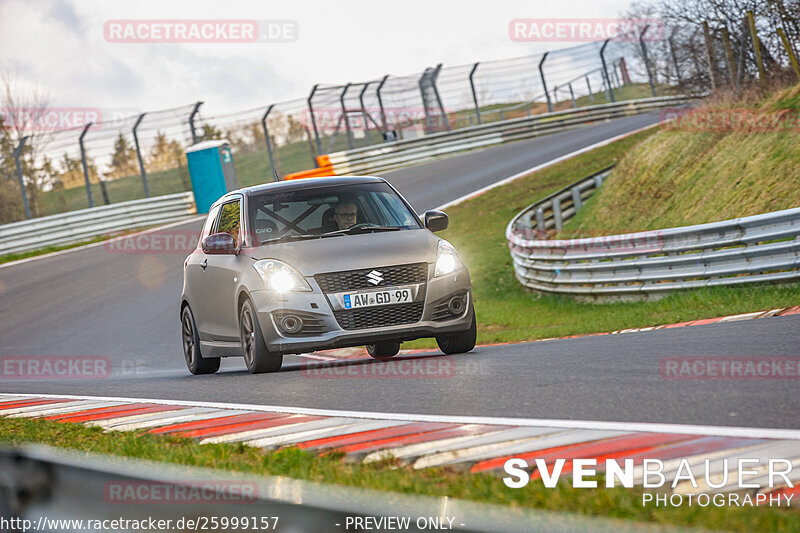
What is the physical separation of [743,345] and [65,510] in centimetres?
554

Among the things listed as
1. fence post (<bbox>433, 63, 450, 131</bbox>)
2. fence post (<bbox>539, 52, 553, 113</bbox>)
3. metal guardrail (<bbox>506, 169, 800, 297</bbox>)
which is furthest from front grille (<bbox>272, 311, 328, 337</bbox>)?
fence post (<bbox>539, 52, 553, 113</bbox>)

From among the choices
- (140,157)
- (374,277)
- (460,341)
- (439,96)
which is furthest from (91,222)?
(374,277)

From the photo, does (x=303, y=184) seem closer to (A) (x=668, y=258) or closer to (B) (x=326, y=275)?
(B) (x=326, y=275)

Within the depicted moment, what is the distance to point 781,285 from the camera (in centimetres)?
1148

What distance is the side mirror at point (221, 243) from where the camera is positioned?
9125mm

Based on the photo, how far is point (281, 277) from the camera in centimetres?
835

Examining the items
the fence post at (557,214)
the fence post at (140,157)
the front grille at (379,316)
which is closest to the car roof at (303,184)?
the front grille at (379,316)

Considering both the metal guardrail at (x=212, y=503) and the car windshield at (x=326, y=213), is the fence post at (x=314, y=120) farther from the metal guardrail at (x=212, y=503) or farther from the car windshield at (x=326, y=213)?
the metal guardrail at (x=212, y=503)

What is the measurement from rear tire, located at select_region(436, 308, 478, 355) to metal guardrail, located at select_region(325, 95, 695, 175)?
23.1 meters

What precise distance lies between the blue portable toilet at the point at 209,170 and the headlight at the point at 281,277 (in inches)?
882

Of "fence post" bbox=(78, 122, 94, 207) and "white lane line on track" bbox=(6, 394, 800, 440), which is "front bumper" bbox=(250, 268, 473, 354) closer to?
"white lane line on track" bbox=(6, 394, 800, 440)

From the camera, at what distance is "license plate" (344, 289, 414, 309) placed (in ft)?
27.2

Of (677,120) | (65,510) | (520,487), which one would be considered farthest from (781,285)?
(677,120)

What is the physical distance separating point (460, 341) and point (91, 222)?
21922 mm
